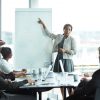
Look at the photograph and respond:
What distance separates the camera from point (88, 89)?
280 cm

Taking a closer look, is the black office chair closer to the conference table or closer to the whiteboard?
the conference table

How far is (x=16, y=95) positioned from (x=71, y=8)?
3.13 metres

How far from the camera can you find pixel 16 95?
3.49 meters

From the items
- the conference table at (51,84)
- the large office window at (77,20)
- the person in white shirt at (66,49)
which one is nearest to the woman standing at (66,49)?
the person in white shirt at (66,49)

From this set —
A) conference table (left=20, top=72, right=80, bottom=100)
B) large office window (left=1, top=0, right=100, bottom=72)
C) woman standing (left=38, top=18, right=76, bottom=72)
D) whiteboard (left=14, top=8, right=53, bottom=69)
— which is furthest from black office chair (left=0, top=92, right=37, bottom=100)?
large office window (left=1, top=0, right=100, bottom=72)

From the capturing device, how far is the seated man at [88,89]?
8.52 ft

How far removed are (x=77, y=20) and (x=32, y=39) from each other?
1.07m

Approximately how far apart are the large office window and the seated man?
3064 mm

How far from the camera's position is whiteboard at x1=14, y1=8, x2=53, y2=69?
233 inches

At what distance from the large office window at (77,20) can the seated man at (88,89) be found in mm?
3064

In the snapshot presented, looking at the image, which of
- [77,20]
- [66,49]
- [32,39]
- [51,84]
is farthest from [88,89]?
[77,20]

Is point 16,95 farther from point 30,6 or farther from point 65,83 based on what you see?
point 30,6

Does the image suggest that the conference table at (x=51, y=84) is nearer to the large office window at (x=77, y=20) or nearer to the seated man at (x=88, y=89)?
the seated man at (x=88, y=89)

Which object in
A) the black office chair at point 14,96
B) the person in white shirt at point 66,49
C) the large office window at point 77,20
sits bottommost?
the black office chair at point 14,96
